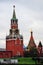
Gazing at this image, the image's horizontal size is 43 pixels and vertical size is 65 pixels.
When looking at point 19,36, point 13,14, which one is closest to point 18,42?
point 19,36

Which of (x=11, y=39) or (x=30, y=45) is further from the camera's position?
(x=30, y=45)

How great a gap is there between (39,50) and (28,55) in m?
6.96

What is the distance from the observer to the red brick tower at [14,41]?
76.8 metres

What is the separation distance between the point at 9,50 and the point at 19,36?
378 cm

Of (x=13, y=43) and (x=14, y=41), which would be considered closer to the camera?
(x=14, y=41)

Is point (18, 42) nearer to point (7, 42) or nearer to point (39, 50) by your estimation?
point (7, 42)

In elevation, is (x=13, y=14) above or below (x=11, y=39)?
above

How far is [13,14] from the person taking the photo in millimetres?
80188

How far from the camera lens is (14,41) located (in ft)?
253

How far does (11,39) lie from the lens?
7656 cm

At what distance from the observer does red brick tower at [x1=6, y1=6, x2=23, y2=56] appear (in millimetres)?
76750

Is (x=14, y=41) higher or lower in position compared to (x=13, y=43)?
higher

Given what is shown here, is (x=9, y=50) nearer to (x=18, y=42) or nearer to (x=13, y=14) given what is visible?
(x=18, y=42)

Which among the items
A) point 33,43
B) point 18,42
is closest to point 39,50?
point 33,43
